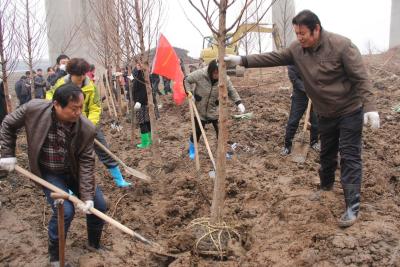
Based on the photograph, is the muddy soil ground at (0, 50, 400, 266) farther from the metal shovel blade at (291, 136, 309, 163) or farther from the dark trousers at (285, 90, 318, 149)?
the dark trousers at (285, 90, 318, 149)

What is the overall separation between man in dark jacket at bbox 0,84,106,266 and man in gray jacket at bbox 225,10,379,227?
135 cm

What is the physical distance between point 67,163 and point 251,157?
3482 millimetres

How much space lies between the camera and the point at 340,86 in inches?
134

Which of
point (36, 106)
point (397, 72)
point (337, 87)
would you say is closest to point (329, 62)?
point (337, 87)

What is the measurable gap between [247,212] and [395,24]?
84.4ft

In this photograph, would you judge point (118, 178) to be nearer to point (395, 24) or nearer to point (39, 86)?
point (39, 86)

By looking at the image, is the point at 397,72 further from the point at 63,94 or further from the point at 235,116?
the point at 63,94

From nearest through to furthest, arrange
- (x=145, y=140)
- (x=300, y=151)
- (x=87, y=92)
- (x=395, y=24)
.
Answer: (x=87, y=92) < (x=300, y=151) < (x=145, y=140) < (x=395, y=24)

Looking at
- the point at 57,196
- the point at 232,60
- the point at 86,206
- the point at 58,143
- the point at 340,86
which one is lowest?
the point at 86,206

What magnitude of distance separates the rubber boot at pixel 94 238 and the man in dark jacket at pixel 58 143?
16.5 inches

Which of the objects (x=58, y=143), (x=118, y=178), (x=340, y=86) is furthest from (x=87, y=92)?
(x=340, y=86)

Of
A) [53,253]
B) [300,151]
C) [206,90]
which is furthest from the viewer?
[300,151]

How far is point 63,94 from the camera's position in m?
2.80

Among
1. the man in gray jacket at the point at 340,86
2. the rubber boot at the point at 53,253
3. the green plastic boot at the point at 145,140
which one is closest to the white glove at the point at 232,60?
the man in gray jacket at the point at 340,86
